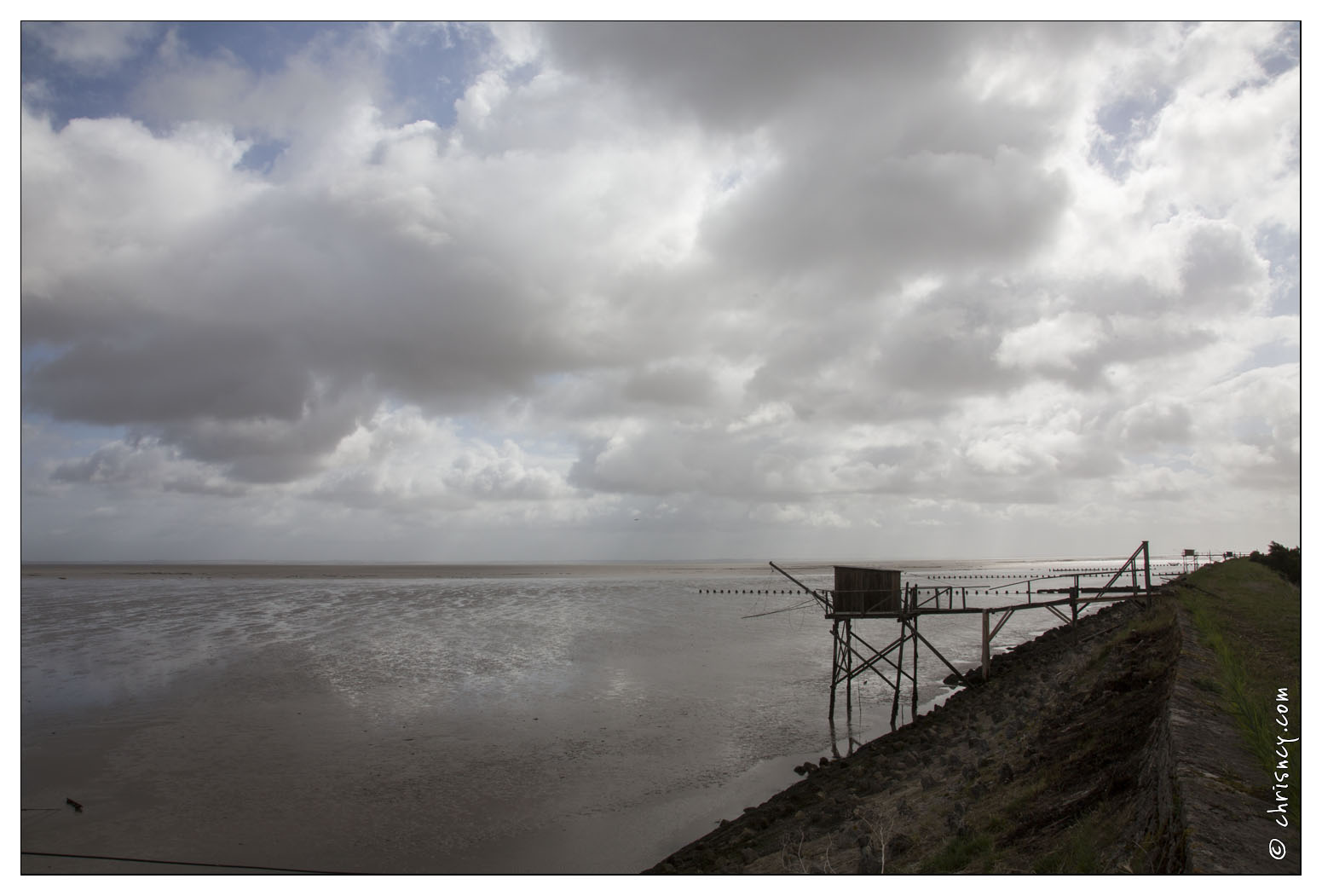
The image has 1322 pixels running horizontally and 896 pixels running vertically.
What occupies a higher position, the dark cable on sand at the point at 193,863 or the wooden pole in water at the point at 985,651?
the wooden pole in water at the point at 985,651

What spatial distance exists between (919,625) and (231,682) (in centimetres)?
4384

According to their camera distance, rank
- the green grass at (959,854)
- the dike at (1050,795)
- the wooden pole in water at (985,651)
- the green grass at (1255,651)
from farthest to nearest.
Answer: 1. the wooden pole in water at (985,651)
2. the green grass at (1255,651)
3. the green grass at (959,854)
4. the dike at (1050,795)

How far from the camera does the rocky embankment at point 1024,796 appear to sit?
26.8 feet

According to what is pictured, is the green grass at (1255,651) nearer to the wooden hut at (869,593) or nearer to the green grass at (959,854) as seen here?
the green grass at (959,854)

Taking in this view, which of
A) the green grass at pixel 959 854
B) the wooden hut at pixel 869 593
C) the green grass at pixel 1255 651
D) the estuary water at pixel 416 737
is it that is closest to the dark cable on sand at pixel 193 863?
the estuary water at pixel 416 737

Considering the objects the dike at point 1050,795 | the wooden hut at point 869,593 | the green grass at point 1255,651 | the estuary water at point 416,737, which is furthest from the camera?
the wooden hut at point 869,593

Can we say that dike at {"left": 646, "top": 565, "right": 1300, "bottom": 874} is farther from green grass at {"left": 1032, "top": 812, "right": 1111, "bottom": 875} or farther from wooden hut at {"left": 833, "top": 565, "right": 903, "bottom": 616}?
wooden hut at {"left": 833, "top": 565, "right": 903, "bottom": 616}

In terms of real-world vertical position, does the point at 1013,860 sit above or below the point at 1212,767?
below

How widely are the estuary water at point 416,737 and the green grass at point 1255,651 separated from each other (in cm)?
1011

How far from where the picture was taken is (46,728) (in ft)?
72.8

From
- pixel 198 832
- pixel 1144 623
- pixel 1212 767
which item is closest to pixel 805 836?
pixel 1212 767

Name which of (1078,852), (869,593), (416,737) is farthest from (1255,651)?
(416,737)

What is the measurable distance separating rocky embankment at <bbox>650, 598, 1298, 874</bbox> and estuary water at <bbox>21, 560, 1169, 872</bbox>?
80.6 inches

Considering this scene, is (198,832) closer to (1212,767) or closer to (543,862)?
(543,862)
